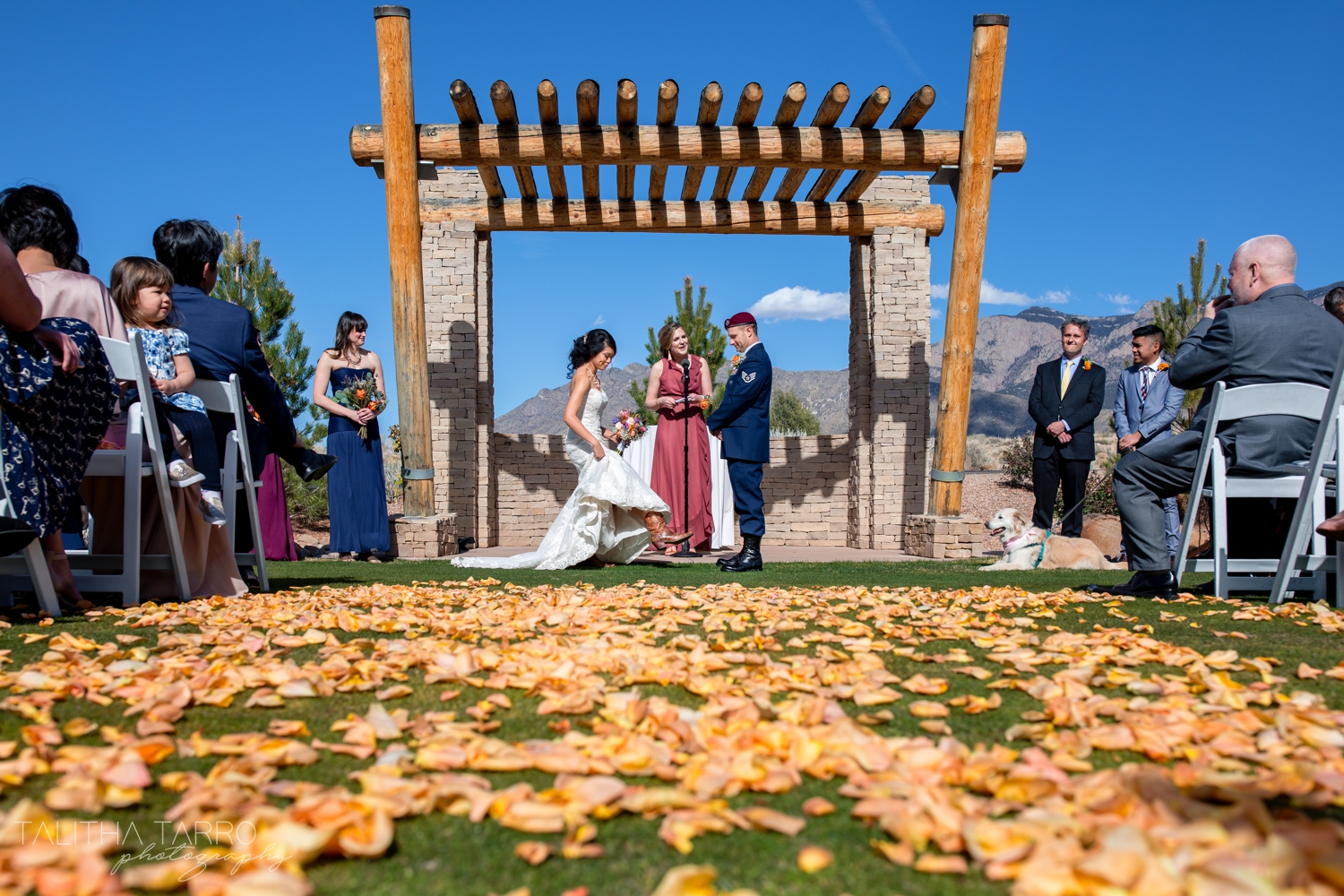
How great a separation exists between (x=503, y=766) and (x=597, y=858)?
38 centimetres

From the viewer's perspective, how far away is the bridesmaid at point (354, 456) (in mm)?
7605

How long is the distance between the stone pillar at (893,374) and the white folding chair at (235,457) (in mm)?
7579

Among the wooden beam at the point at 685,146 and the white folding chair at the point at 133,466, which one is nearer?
the white folding chair at the point at 133,466

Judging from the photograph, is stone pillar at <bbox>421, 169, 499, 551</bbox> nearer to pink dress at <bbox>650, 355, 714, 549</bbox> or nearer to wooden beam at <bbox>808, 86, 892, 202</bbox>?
pink dress at <bbox>650, 355, 714, 549</bbox>

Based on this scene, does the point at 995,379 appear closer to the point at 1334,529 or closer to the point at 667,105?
the point at 667,105

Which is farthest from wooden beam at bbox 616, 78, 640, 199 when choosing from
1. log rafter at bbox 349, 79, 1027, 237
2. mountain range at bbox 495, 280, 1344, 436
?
mountain range at bbox 495, 280, 1344, 436

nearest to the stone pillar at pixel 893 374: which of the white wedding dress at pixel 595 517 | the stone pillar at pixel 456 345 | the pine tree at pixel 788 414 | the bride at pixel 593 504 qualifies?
the bride at pixel 593 504

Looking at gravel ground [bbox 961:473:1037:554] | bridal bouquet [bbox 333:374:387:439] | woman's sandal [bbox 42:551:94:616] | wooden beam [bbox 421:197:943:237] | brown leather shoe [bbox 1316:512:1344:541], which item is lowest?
gravel ground [bbox 961:473:1037:554]

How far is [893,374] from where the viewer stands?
34.7 feet

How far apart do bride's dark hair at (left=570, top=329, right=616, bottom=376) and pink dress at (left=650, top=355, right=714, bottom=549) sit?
218 cm

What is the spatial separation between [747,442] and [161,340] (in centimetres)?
392

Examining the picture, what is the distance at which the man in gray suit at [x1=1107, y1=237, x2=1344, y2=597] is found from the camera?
4.11 metres

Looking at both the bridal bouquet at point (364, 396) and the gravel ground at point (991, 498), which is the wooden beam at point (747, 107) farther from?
the gravel ground at point (991, 498)

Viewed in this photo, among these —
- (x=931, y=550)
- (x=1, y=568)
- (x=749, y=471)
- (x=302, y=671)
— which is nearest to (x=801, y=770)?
(x=302, y=671)
